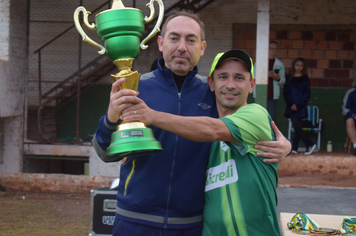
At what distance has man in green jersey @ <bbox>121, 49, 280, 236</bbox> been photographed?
1986 millimetres

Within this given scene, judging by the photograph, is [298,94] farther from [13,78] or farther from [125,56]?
[125,56]

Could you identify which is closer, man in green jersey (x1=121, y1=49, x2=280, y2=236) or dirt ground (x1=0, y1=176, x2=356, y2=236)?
man in green jersey (x1=121, y1=49, x2=280, y2=236)

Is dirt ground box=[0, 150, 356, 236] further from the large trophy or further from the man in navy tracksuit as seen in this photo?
the large trophy

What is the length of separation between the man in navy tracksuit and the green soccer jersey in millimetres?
84

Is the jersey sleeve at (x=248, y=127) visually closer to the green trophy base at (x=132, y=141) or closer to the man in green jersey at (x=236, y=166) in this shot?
the man in green jersey at (x=236, y=166)

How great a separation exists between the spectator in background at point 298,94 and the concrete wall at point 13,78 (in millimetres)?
5566

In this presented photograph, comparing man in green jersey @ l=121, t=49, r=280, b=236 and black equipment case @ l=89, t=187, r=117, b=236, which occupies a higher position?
man in green jersey @ l=121, t=49, r=280, b=236

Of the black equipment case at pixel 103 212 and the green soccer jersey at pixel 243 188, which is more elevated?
the green soccer jersey at pixel 243 188

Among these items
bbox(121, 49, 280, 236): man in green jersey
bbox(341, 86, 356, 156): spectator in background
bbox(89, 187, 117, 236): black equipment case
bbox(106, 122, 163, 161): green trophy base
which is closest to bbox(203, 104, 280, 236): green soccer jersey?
bbox(121, 49, 280, 236): man in green jersey

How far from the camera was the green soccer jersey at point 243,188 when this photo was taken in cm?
203

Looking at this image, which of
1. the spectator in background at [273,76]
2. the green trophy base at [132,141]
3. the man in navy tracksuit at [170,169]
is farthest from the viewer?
the spectator in background at [273,76]

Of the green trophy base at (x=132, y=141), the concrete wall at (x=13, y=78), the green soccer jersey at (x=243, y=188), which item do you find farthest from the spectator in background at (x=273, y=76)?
the green trophy base at (x=132, y=141)

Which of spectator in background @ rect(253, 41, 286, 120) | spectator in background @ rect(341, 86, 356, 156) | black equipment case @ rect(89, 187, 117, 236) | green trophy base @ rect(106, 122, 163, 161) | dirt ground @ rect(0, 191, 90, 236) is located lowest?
dirt ground @ rect(0, 191, 90, 236)

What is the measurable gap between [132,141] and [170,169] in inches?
12.7
